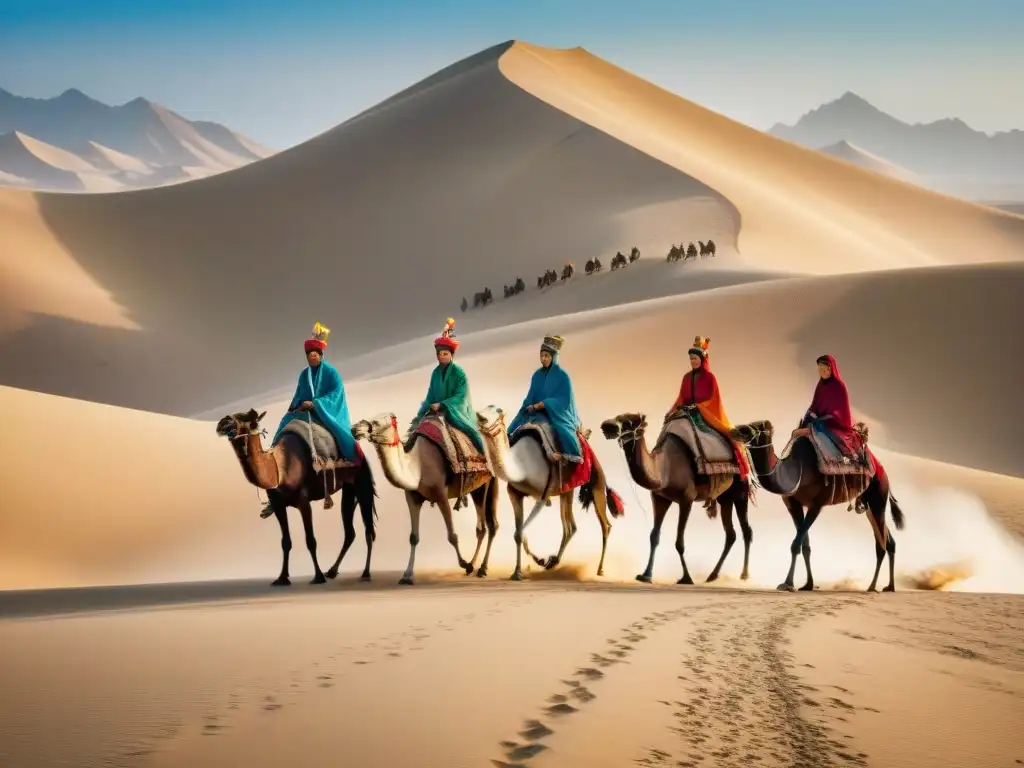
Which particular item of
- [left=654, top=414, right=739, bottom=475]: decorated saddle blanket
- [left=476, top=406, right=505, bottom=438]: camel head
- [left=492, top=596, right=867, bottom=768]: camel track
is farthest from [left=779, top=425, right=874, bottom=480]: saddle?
[left=492, top=596, right=867, bottom=768]: camel track

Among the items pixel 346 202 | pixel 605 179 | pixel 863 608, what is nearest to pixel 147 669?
pixel 863 608

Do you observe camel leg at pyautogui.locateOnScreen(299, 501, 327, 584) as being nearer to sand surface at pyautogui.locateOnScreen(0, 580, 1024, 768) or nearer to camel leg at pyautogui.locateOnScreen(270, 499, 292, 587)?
camel leg at pyautogui.locateOnScreen(270, 499, 292, 587)

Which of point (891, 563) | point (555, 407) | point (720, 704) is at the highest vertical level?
point (555, 407)

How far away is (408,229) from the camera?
64.1 meters

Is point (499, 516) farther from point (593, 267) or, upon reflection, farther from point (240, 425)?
point (593, 267)

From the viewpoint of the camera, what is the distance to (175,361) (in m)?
51.3

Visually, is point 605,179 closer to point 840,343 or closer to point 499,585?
point 840,343

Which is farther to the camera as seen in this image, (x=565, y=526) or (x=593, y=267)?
(x=593, y=267)

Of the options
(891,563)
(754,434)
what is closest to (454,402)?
(754,434)

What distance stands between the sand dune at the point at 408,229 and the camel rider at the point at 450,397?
29.8 m

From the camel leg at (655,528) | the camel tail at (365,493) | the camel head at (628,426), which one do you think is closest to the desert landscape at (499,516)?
the camel leg at (655,528)

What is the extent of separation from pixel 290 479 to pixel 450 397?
6.22ft

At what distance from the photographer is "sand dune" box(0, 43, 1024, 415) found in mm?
51312

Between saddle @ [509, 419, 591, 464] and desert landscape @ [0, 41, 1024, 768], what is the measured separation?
1174 millimetres
